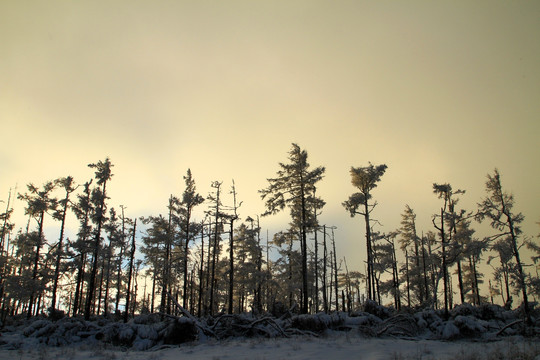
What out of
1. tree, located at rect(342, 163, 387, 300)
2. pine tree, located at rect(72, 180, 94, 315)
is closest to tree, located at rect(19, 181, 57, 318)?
pine tree, located at rect(72, 180, 94, 315)

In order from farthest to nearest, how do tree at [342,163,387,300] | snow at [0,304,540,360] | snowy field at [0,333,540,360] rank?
tree at [342,163,387,300] → snow at [0,304,540,360] → snowy field at [0,333,540,360]

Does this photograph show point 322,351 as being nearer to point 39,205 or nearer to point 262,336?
point 262,336

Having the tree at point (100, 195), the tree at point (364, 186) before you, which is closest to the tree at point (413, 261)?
the tree at point (364, 186)

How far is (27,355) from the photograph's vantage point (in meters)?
12.6

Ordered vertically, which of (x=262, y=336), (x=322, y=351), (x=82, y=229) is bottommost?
(x=262, y=336)

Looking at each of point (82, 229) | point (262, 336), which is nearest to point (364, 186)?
point (262, 336)

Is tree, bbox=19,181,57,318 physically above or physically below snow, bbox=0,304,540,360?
above

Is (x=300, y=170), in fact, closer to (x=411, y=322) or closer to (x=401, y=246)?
(x=411, y=322)

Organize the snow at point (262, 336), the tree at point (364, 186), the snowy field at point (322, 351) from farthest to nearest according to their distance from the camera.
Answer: the tree at point (364, 186)
the snow at point (262, 336)
the snowy field at point (322, 351)

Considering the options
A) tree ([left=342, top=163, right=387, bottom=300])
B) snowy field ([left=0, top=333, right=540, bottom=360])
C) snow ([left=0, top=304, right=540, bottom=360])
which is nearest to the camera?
snowy field ([left=0, top=333, right=540, bottom=360])

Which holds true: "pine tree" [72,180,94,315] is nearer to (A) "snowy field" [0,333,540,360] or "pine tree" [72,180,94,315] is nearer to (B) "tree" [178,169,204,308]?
(B) "tree" [178,169,204,308]

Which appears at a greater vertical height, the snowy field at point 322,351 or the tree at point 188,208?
the tree at point 188,208

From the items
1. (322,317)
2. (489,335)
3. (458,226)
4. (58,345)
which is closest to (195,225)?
(58,345)

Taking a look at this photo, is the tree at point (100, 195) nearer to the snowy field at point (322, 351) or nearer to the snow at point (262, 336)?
the snow at point (262, 336)
